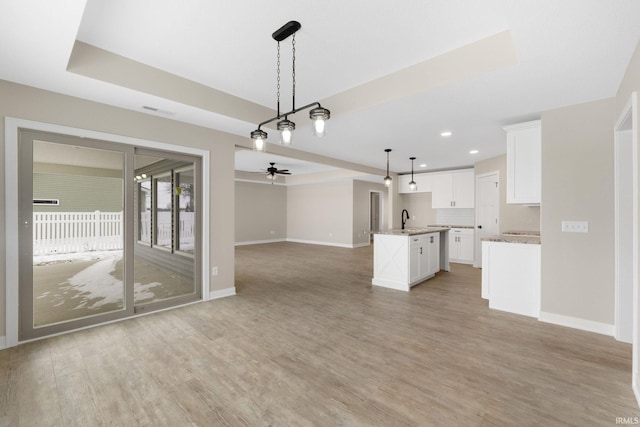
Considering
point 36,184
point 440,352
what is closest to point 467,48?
point 440,352

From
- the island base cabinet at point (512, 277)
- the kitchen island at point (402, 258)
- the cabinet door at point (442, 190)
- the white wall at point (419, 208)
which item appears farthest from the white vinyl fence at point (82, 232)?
the white wall at point (419, 208)

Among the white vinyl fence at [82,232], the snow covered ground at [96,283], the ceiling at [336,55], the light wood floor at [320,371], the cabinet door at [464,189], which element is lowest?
the light wood floor at [320,371]

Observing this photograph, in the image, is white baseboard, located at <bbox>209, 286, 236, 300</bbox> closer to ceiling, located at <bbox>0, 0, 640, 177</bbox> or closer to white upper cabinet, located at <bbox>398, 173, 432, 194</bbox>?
ceiling, located at <bbox>0, 0, 640, 177</bbox>

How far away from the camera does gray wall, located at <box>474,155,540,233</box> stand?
211 inches

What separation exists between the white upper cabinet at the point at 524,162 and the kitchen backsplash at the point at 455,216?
4.32 metres

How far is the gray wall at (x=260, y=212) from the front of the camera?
10.6m

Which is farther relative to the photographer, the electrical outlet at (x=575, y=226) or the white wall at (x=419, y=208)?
the white wall at (x=419, y=208)

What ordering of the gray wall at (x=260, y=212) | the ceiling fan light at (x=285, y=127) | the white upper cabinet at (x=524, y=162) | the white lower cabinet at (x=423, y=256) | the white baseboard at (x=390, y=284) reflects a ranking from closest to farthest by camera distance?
the ceiling fan light at (x=285, y=127)
the white upper cabinet at (x=524, y=162)
the white baseboard at (x=390, y=284)
the white lower cabinet at (x=423, y=256)
the gray wall at (x=260, y=212)

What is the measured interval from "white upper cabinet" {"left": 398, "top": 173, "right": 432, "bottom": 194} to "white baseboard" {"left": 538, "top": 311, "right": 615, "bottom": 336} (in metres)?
4.92

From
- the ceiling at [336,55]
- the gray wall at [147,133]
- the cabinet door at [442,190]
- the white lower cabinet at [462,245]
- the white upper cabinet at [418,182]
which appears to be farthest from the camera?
the white upper cabinet at [418,182]

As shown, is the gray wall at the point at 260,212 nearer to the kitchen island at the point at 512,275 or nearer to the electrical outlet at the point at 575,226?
the kitchen island at the point at 512,275

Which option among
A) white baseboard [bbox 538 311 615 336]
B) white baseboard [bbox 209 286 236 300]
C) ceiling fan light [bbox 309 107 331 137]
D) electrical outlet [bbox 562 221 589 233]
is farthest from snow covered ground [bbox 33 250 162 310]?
electrical outlet [bbox 562 221 589 233]

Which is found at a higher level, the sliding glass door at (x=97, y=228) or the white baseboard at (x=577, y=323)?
the sliding glass door at (x=97, y=228)

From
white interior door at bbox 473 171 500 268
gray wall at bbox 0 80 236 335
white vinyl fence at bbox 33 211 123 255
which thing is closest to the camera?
gray wall at bbox 0 80 236 335
